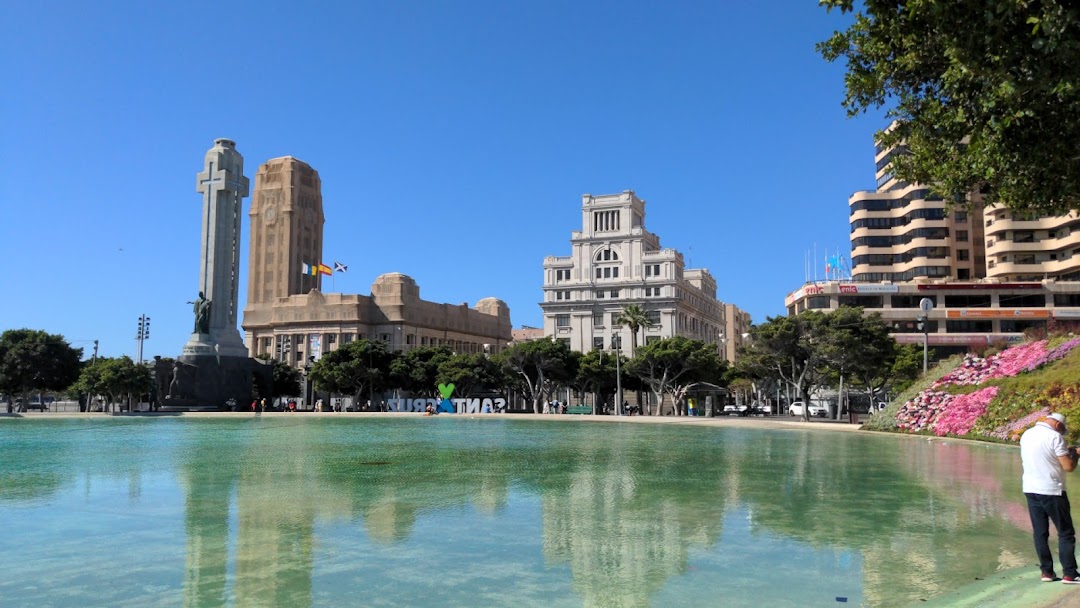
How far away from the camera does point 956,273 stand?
322 ft

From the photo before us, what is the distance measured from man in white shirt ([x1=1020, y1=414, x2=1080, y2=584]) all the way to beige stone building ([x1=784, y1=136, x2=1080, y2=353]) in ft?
267

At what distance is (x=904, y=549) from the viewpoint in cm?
939

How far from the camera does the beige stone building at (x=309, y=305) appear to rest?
136625mm

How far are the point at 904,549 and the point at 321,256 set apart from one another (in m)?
176

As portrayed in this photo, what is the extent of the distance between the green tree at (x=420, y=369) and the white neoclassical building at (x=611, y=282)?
29890 mm

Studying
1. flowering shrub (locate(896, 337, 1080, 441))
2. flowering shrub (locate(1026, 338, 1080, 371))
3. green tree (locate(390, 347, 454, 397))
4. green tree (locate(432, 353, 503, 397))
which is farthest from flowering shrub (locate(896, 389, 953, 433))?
green tree (locate(390, 347, 454, 397))

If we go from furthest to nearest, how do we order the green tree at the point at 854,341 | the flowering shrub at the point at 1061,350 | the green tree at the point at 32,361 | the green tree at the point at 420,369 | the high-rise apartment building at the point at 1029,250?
1. the high-rise apartment building at the point at 1029,250
2. the green tree at the point at 420,369
3. the green tree at the point at 32,361
4. the green tree at the point at 854,341
5. the flowering shrub at the point at 1061,350

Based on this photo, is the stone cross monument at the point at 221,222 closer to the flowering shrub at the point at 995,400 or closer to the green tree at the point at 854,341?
the green tree at the point at 854,341

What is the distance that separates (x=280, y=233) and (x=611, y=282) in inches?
3217

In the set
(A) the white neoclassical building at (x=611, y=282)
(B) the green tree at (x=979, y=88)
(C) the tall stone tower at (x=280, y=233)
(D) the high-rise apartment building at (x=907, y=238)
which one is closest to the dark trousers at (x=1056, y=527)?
(B) the green tree at (x=979, y=88)

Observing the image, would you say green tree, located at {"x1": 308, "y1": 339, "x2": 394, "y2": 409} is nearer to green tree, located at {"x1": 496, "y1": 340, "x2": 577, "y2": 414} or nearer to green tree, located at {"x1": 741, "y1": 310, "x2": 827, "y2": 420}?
green tree, located at {"x1": 496, "y1": 340, "x2": 577, "y2": 414}

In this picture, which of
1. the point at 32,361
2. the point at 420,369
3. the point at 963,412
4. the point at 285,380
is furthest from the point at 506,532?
the point at 285,380

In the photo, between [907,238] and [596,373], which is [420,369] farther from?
[907,238]

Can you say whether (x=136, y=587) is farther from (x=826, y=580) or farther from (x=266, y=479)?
(x=266, y=479)
